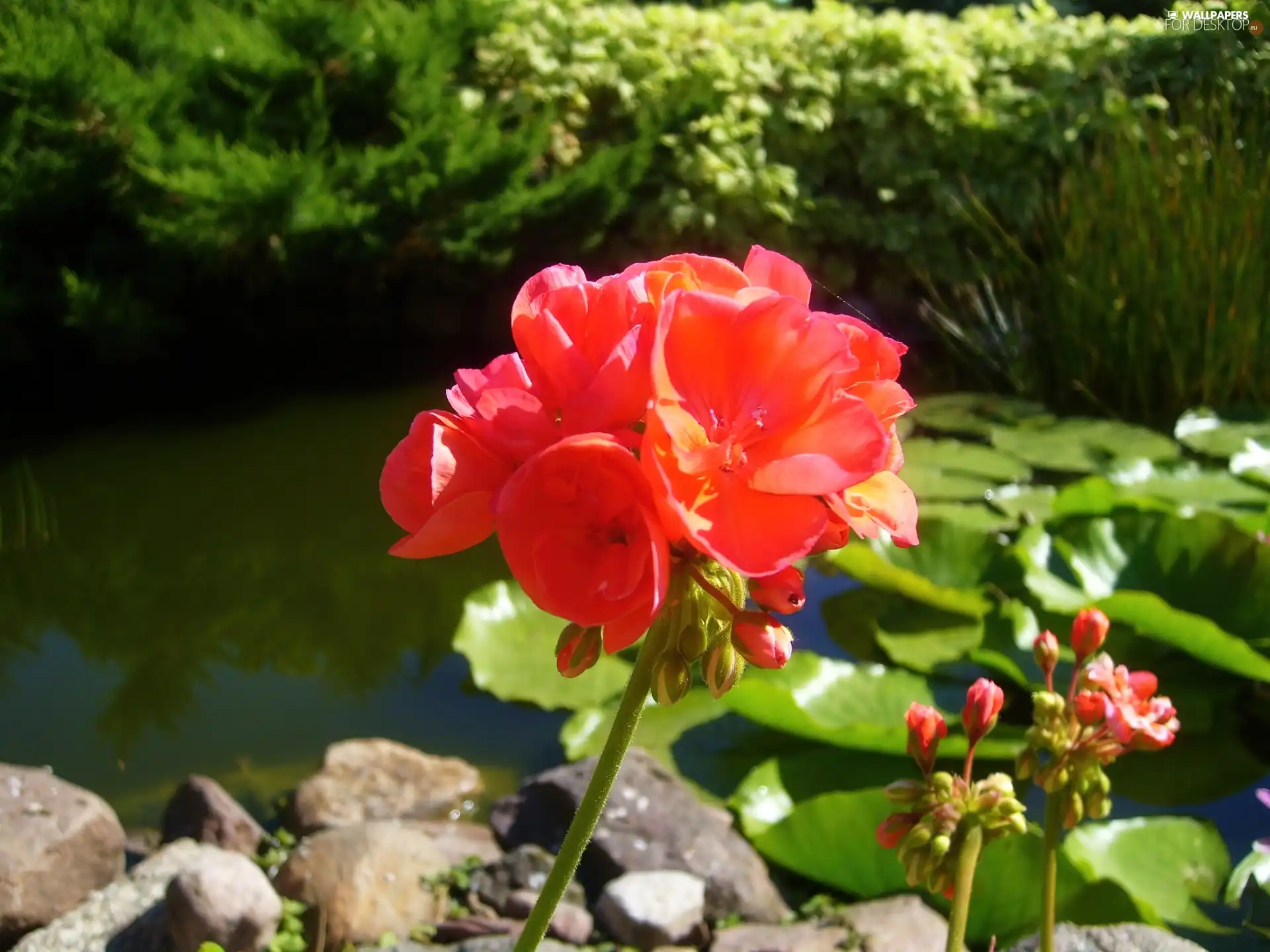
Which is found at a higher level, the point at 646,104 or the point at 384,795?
the point at 646,104

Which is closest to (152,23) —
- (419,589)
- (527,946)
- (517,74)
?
(517,74)

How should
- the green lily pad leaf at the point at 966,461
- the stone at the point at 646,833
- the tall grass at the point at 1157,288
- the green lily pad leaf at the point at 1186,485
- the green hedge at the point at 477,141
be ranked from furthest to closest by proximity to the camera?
1. the green hedge at the point at 477,141
2. the tall grass at the point at 1157,288
3. the green lily pad leaf at the point at 966,461
4. the green lily pad leaf at the point at 1186,485
5. the stone at the point at 646,833

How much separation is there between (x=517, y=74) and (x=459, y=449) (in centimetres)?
538

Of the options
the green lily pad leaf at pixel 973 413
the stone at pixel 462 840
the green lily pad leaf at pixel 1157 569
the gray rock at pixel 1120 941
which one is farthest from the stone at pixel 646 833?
the green lily pad leaf at pixel 973 413

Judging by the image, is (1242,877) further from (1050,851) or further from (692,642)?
(692,642)

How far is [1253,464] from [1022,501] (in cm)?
59

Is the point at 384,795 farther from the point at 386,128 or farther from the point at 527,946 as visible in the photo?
the point at 386,128

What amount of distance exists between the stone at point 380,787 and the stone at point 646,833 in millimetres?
194

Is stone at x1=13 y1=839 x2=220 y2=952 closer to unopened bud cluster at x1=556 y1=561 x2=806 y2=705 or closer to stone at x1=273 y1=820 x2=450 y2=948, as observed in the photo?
stone at x1=273 y1=820 x2=450 y2=948

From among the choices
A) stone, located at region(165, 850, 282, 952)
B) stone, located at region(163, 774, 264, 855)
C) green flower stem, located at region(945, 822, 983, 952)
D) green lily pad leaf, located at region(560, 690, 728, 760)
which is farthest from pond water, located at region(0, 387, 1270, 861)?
green flower stem, located at region(945, 822, 983, 952)

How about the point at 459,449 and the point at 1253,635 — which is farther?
the point at 1253,635

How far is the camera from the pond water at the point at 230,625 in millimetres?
2482

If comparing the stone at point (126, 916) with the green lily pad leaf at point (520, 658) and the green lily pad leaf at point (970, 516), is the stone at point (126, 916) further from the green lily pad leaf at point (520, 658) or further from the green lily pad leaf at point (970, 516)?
the green lily pad leaf at point (970, 516)

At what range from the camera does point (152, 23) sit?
4598 mm
